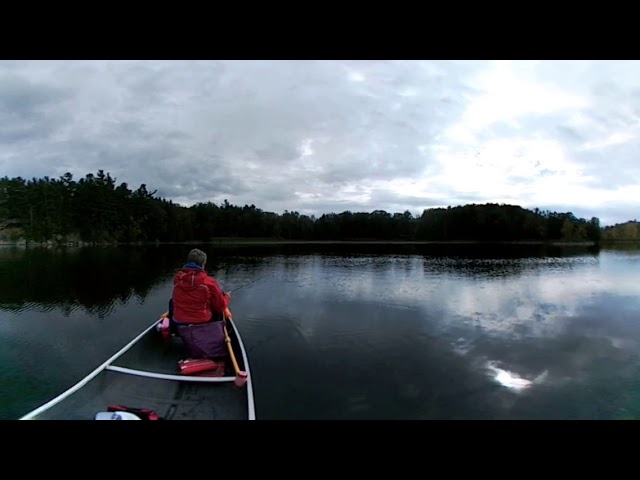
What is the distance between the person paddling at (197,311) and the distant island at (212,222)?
80609 millimetres

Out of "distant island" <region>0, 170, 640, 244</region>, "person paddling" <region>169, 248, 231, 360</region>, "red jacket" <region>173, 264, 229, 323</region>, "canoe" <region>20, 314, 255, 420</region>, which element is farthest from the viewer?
"distant island" <region>0, 170, 640, 244</region>

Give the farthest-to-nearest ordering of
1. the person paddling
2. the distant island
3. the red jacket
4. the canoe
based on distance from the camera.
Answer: the distant island < the red jacket < the person paddling < the canoe

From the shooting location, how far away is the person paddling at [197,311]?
20.0 feet

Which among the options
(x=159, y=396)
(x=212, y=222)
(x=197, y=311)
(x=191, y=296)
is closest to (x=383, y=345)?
(x=197, y=311)

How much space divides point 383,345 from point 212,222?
278ft

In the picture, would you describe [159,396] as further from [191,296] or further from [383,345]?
[383,345]

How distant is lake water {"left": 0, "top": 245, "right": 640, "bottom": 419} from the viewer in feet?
20.8

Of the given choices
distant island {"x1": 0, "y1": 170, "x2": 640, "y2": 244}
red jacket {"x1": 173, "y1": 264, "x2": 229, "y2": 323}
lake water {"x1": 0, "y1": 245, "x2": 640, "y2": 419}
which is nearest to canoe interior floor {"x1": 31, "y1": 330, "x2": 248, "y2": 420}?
lake water {"x1": 0, "y1": 245, "x2": 640, "y2": 419}

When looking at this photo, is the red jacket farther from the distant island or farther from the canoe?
the distant island

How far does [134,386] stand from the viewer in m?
5.03

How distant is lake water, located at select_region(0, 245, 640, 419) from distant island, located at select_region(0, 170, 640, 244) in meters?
62.5
